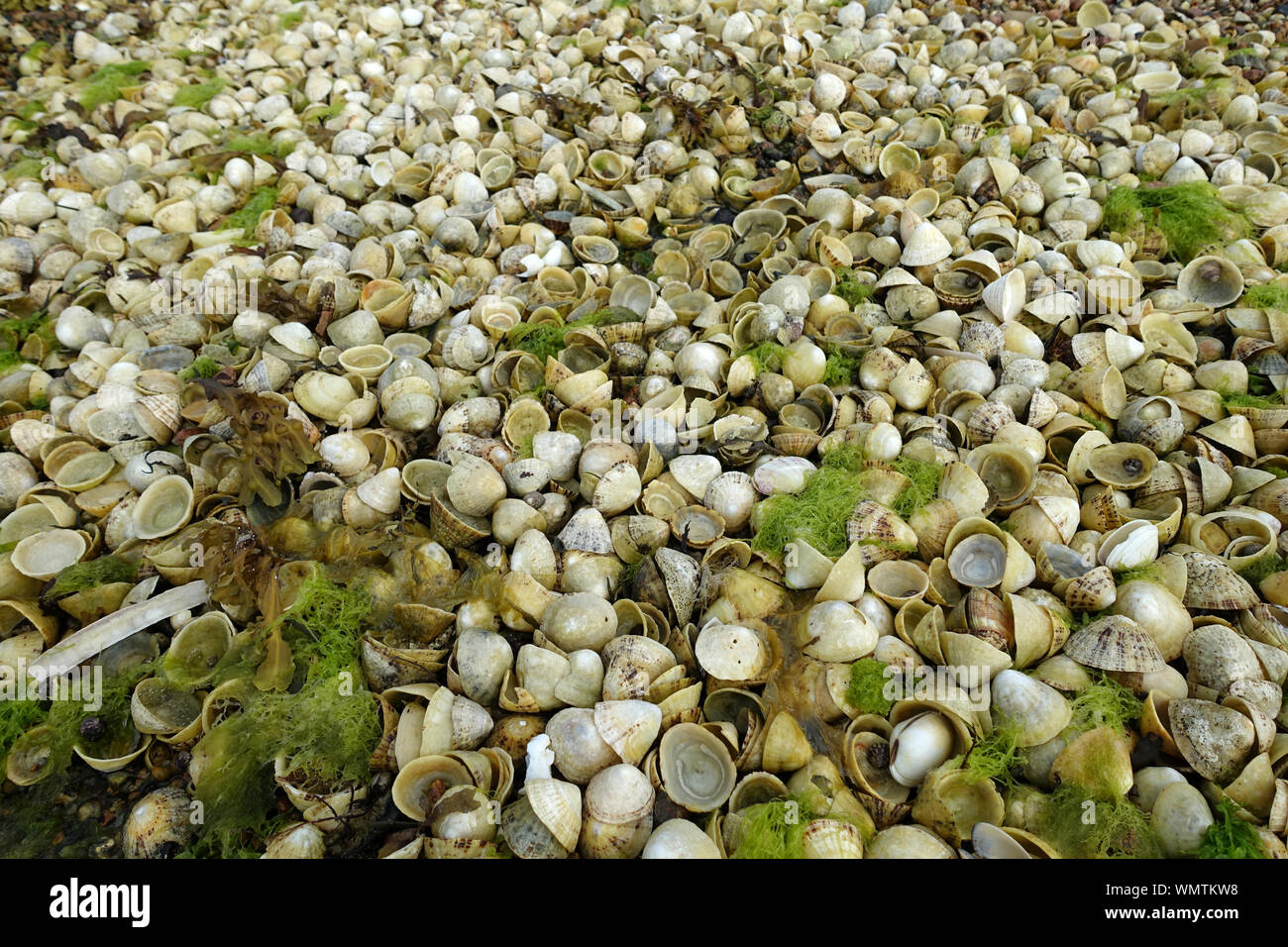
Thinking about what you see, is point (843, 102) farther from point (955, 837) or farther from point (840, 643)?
point (955, 837)

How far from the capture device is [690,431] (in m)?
3.62

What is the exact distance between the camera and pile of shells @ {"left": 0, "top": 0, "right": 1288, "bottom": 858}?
2.56 meters

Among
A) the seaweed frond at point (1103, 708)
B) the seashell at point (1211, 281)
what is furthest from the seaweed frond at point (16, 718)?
the seashell at point (1211, 281)

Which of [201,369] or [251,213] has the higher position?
[251,213]

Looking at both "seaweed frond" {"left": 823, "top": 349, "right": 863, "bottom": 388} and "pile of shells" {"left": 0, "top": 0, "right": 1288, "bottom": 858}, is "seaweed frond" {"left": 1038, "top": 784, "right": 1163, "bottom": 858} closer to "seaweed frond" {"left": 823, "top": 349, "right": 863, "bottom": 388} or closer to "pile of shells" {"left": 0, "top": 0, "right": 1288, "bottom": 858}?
"pile of shells" {"left": 0, "top": 0, "right": 1288, "bottom": 858}

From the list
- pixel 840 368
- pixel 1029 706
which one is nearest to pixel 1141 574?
pixel 1029 706

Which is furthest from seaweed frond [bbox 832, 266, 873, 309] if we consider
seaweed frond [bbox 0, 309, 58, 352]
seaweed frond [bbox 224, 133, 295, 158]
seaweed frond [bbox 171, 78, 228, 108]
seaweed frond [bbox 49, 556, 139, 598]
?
seaweed frond [bbox 171, 78, 228, 108]

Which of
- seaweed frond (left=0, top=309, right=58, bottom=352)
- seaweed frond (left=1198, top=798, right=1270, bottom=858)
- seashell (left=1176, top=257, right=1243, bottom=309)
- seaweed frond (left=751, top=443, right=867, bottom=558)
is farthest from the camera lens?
seaweed frond (left=0, top=309, right=58, bottom=352)

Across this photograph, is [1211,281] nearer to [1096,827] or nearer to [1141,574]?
[1141,574]

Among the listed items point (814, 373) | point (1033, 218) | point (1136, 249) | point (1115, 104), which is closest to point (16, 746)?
point (814, 373)

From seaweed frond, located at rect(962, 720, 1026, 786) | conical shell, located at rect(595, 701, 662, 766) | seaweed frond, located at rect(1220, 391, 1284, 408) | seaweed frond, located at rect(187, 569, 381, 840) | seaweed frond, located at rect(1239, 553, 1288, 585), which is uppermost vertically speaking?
seaweed frond, located at rect(1220, 391, 1284, 408)

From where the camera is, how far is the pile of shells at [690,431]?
8.41 ft

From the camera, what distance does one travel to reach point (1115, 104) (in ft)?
18.3

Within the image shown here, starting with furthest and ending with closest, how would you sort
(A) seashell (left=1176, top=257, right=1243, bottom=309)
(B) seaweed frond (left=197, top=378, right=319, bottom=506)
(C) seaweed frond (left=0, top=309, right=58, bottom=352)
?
(C) seaweed frond (left=0, top=309, right=58, bottom=352) < (A) seashell (left=1176, top=257, right=1243, bottom=309) < (B) seaweed frond (left=197, top=378, right=319, bottom=506)
